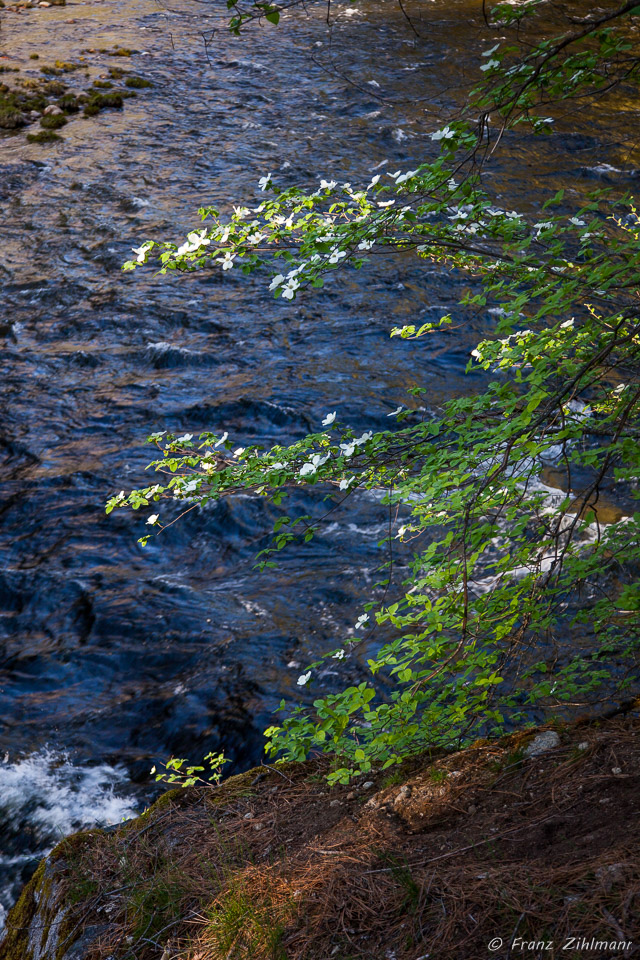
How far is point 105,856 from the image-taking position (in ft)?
12.6

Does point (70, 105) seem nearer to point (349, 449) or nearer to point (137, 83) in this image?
point (137, 83)

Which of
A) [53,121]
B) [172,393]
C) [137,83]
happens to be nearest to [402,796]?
[172,393]

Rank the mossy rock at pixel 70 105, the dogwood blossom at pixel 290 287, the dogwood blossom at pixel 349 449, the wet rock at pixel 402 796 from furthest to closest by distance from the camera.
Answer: the mossy rock at pixel 70 105, the wet rock at pixel 402 796, the dogwood blossom at pixel 290 287, the dogwood blossom at pixel 349 449

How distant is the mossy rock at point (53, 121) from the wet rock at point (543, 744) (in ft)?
57.6

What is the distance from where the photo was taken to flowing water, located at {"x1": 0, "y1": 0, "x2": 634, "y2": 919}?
5.67m

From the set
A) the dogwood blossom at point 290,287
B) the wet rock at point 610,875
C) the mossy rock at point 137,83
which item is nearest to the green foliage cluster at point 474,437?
the dogwood blossom at point 290,287

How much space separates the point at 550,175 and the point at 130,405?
8549 millimetres

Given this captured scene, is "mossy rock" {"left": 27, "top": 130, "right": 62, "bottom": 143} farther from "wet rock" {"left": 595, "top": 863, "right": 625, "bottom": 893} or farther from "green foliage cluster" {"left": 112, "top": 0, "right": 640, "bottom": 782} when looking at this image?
"wet rock" {"left": 595, "top": 863, "right": 625, "bottom": 893}

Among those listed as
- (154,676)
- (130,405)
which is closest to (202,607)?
(154,676)

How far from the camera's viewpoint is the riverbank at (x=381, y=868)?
2490mm

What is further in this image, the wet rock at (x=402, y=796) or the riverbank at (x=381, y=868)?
the wet rock at (x=402, y=796)

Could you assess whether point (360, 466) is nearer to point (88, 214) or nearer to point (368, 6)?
point (88, 214)

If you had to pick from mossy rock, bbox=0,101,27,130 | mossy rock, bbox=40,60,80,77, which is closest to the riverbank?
mossy rock, bbox=0,101,27,130

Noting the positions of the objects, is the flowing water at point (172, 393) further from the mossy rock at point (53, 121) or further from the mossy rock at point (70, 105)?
the mossy rock at point (70, 105)
